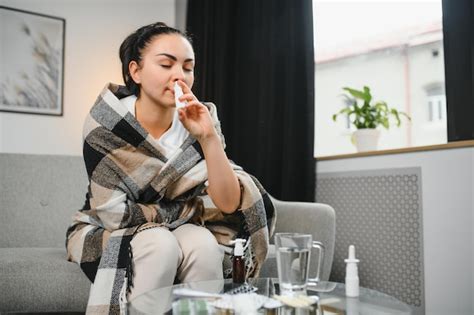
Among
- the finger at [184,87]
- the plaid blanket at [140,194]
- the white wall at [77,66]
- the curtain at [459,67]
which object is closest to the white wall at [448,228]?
the curtain at [459,67]

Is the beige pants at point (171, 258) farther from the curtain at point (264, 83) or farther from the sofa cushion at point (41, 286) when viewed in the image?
the curtain at point (264, 83)


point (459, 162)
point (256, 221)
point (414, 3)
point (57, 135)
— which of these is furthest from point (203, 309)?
point (57, 135)

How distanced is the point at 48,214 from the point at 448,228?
4.90ft

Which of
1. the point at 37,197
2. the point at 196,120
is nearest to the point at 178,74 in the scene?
the point at 196,120

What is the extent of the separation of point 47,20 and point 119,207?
6.01 feet

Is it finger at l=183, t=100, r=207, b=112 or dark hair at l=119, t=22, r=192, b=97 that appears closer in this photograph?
finger at l=183, t=100, r=207, b=112

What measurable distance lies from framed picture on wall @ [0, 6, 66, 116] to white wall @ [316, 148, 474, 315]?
1.96m

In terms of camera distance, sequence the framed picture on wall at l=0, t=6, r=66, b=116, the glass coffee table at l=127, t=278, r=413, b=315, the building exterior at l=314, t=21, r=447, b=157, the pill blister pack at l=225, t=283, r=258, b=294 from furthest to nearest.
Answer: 1. the framed picture on wall at l=0, t=6, r=66, b=116
2. the building exterior at l=314, t=21, r=447, b=157
3. the pill blister pack at l=225, t=283, r=258, b=294
4. the glass coffee table at l=127, t=278, r=413, b=315

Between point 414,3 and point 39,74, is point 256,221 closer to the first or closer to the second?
point 414,3

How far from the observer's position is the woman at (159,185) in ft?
3.72

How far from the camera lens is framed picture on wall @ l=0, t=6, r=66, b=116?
251 cm

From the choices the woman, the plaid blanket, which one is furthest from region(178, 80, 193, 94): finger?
the plaid blanket

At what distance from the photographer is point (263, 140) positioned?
240 centimetres

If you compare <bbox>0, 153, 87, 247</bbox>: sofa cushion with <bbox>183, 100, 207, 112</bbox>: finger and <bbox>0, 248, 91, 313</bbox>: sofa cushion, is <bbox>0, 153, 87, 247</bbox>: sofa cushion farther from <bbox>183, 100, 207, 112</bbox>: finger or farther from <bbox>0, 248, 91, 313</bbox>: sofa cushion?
Result: <bbox>183, 100, 207, 112</bbox>: finger
